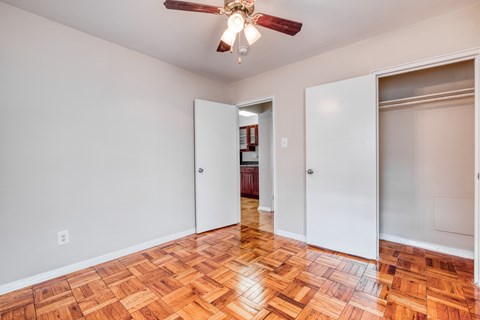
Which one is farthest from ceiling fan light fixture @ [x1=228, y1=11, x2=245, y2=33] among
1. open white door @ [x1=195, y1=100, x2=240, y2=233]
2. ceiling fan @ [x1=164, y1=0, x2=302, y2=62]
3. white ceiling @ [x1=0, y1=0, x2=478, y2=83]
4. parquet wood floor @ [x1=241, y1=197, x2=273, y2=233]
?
parquet wood floor @ [x1=241, y1=197, x2=273, y2=233]

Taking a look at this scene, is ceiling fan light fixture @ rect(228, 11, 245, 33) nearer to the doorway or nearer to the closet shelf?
the doorway

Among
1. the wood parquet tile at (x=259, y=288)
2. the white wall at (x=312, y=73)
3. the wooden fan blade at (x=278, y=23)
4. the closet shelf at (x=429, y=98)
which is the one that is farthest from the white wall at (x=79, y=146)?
the closet shelf at (x=429, y=98)

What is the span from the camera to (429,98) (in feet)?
7.92

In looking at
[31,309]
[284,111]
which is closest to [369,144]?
[284,111]

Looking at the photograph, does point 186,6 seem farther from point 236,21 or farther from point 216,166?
point 216,166

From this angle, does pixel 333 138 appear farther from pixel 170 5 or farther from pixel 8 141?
pixel 8 141

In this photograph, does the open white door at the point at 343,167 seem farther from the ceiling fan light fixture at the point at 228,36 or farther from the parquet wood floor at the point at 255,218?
the ceiling fan light fixture at the point at 228,36

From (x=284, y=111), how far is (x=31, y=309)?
298 centimetres

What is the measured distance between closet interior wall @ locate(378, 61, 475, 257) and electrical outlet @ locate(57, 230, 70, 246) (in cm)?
342

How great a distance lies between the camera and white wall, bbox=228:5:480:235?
1.91 meters

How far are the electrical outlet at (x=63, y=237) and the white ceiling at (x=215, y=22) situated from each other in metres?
1.87

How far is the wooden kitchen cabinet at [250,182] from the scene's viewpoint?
535 cm

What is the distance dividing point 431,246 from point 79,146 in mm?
3768

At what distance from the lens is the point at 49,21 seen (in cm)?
196
